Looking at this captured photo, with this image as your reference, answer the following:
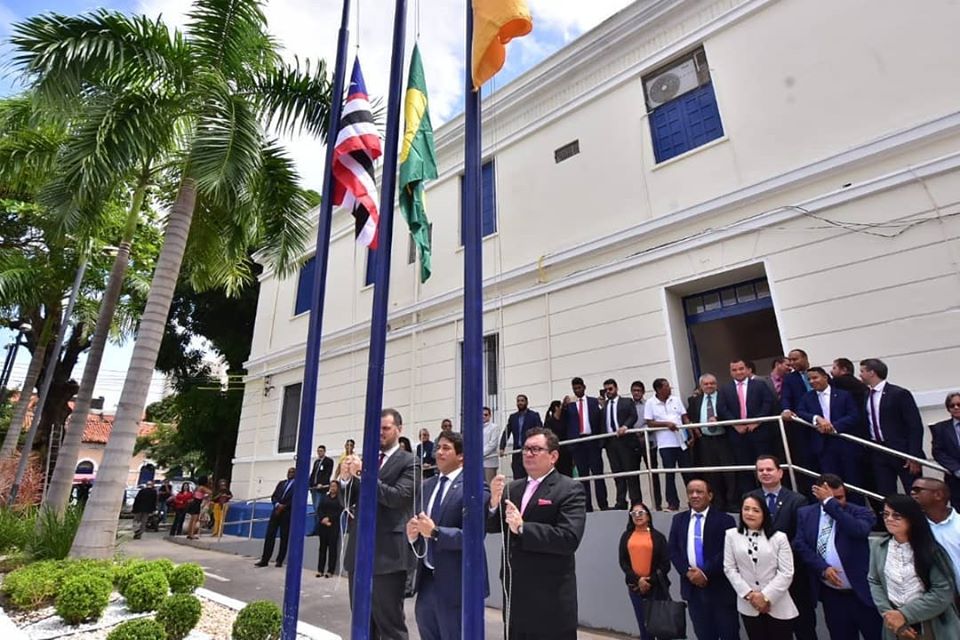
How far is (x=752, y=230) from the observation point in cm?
779

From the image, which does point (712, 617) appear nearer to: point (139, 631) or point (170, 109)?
point (139, 631)

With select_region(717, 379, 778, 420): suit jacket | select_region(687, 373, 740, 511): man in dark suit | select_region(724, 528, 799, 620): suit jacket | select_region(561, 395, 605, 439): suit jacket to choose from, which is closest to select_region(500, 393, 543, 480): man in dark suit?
select_region(561, 395, 605, 439): suit jacket

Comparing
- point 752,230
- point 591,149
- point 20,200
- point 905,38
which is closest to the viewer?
point 905,38

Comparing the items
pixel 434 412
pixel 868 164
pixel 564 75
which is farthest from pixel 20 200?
pixel 868 164

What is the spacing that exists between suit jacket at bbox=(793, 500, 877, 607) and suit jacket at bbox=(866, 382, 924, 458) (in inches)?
47.7

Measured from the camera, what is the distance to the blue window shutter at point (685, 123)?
8.80 meters

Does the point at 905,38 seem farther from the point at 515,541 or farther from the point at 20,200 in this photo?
the point at 20,200

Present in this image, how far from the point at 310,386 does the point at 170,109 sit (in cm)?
564

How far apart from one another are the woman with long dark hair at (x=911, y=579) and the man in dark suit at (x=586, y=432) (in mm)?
3494

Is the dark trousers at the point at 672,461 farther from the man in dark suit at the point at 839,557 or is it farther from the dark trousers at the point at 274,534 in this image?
the dark trousers at the point at 274,534

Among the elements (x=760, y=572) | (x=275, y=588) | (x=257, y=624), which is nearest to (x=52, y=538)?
(x=275, y=588)

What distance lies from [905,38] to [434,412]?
980 cm

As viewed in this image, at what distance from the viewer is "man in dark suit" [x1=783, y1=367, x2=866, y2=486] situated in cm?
529

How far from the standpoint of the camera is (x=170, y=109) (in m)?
7.32
